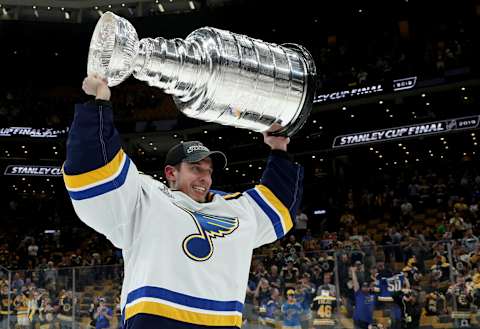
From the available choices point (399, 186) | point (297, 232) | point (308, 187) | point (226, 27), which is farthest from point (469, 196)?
point (226, 27)

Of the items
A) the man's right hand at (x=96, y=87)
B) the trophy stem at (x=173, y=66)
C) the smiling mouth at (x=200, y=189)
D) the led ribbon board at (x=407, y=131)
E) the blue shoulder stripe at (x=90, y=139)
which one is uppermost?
Answer: the led ribbon board at (x=407, y=131)

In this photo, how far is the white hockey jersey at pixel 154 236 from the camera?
196 cm

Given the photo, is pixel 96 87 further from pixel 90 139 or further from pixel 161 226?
pixel 161 226

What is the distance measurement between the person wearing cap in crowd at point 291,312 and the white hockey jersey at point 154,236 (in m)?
5.18

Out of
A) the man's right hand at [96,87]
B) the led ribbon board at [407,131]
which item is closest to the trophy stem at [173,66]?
the man's right hand at [96,87]

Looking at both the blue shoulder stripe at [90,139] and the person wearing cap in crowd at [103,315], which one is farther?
the person wearing cap in crowd at [103,315]

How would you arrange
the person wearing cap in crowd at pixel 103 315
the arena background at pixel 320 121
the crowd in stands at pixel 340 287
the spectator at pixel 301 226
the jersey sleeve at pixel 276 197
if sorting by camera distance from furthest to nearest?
the arena background at pixel 320 121
the spectator at pixel 301 226
the person wearing cap in crowd at pixel 103 315
the crowd in stands at pixel 340 287
the jersey sleeve at pixel 276 197

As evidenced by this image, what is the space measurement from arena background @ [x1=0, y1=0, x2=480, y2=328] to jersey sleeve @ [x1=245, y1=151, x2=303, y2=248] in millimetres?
10749

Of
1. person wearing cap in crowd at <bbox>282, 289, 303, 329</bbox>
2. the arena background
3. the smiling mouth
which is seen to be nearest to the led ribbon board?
the arena background

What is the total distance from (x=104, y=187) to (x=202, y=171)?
509 millimetres

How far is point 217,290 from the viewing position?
7.09ft

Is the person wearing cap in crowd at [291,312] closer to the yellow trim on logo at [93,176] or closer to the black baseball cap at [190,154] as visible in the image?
the black baseball cap at [190,154]

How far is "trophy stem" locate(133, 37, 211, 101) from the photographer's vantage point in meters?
2.09

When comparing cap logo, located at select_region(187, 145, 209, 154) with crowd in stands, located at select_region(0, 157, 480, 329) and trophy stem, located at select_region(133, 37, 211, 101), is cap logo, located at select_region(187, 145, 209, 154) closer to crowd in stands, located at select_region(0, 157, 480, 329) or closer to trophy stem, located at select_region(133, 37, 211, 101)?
trophy stem, located at select_region(133, 37, 211, 101)
